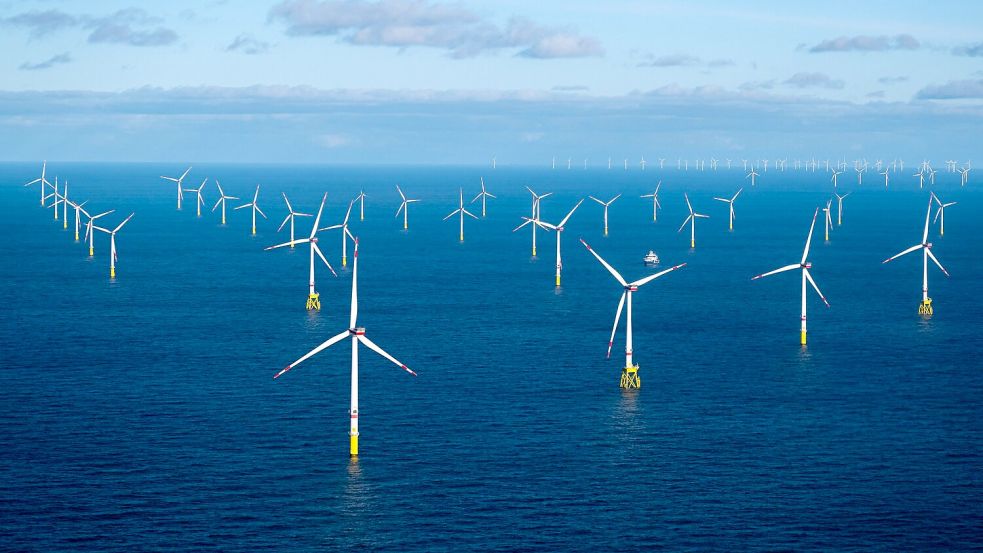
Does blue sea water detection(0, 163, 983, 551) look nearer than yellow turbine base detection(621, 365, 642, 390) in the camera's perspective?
Yes

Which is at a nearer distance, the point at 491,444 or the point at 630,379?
the point at 491,444

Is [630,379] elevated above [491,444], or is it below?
above

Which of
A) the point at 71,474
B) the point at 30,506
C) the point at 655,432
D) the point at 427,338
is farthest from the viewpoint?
the point at 427,338

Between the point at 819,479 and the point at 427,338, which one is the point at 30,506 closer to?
the point at 819,479

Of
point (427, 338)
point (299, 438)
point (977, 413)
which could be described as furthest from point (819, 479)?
point (427, 338)

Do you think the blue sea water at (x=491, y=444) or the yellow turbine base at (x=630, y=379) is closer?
the blue sea water at (x=491, y=444)

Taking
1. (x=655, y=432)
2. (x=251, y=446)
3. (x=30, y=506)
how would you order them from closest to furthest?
(x=30, y=506) < (x=251, y=446) < (x=655, y=432)

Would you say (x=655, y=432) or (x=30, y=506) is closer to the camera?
(x=30, y=506)
